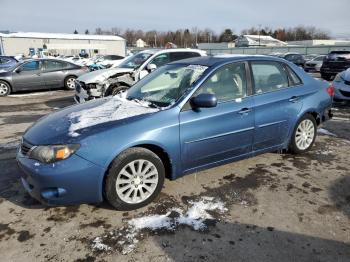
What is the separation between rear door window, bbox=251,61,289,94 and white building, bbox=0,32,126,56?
54.0 meters

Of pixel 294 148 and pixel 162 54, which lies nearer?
pixel 294 148

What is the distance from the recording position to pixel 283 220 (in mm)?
3420

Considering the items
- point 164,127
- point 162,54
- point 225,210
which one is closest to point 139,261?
point 225,210

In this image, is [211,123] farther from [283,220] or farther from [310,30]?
[310,30]

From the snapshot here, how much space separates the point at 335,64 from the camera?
55.9ft

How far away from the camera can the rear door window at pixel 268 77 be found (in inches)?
177

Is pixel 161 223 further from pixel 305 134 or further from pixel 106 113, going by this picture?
pixel 305 134

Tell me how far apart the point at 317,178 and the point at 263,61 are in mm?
1784

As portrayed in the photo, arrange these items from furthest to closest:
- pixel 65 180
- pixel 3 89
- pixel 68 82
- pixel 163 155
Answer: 1. pixel 68 82
2. pixel 3 89
3. pixel 163 155
4. pixel 65 180

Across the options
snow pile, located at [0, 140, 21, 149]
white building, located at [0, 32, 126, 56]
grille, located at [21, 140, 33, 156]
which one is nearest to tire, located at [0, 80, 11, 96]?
snow pile, located at [0, 140, 21, 149]

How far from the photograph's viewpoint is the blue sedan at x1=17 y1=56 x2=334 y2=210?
10.8 ft

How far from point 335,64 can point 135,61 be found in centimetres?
1211

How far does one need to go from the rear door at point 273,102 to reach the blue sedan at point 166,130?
14 mm

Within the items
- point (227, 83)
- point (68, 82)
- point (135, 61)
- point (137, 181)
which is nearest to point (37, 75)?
point (68, 82)
